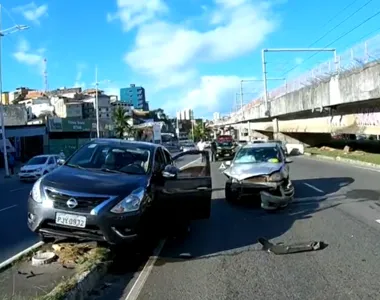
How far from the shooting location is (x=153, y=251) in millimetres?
7941

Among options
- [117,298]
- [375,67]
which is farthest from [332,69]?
[117,298]

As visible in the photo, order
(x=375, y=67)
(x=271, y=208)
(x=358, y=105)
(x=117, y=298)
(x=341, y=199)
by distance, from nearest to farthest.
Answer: (x=117, y=298)
(x=271, y=208)
(x=341, y=199)
(x=375, y=67)
(x=358, y=105)

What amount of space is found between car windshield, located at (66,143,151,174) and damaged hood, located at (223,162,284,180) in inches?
185

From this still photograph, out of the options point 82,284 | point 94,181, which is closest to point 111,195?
point 94,181

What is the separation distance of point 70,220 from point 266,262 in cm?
281

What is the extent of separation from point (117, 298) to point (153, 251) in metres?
2.39

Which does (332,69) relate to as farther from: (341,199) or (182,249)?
(182,249)

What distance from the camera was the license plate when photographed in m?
6.79

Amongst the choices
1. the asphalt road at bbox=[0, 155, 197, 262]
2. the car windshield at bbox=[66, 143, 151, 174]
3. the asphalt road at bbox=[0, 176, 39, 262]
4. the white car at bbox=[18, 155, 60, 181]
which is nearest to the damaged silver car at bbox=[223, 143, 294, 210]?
the asphalt road at bbox=[0, 155, 197, 262]

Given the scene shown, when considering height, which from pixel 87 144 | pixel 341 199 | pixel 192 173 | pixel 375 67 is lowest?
pixel 341 199

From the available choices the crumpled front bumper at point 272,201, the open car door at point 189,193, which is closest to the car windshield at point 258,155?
the crumpled front bumper at point 272,201

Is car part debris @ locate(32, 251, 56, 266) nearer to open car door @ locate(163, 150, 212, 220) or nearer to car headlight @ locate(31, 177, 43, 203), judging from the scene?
car headlight @ locate(31, 177, 43, 203)

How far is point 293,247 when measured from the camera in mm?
7793

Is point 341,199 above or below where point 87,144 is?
below
